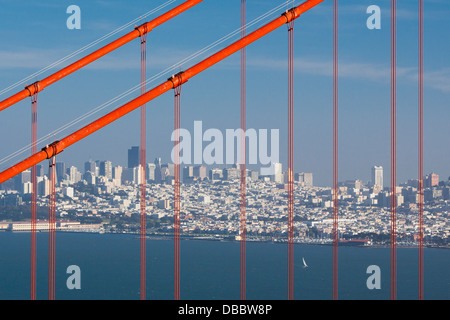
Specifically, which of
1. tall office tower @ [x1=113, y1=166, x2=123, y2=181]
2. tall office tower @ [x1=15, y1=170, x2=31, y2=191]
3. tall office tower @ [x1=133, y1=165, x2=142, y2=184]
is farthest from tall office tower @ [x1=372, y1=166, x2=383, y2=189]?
tall office tower @ [x1=15, y1=170, x2=31, y2=191]

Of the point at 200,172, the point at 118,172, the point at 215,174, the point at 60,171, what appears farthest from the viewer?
the point at 215,174

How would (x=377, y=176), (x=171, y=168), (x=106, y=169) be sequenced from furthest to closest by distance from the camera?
(x=171, y=168) < (x=106, y=169) < (x=377, y=176)

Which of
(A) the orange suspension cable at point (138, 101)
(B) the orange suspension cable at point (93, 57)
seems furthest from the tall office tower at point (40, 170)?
(A) the orange suspension cable at point (138, 101)

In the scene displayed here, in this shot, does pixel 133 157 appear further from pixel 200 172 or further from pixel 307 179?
pixel 307 179

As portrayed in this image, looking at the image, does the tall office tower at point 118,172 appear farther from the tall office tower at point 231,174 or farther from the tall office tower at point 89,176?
the tall office tower at point 231,174

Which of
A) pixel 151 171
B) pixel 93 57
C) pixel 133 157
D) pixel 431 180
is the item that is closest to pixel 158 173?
pixel 151 171
